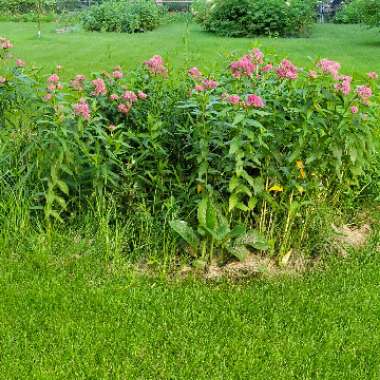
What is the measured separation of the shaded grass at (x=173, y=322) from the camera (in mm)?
3244

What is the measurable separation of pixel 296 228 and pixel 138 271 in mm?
1043

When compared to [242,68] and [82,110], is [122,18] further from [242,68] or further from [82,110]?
[82,110]

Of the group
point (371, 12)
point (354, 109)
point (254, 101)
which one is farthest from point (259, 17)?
point (254, 101)

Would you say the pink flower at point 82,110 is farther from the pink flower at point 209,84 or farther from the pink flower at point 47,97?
the pink flower at point 209,84

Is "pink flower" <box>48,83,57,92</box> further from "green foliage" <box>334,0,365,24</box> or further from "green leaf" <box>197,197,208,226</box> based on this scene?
"green foliage" <box>334,0,365,24</box>

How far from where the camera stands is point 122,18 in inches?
680

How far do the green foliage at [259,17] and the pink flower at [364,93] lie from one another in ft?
37.1

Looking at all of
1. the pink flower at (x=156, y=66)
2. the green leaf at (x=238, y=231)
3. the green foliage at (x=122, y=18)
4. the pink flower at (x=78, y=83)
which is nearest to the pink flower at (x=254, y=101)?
the green leaf at (x=238, y=231)

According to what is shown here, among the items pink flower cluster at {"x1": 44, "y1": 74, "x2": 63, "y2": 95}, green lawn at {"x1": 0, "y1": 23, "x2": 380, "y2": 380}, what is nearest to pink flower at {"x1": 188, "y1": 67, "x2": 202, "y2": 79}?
pink flower cluster at {"x1": 44, "y1": 74, "x2": 63, "y2": 95}

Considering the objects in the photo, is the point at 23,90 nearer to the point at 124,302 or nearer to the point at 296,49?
the point at 124,302

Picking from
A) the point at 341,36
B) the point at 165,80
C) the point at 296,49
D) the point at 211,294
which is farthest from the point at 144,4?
the point at 211,294

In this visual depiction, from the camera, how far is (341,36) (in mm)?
15656

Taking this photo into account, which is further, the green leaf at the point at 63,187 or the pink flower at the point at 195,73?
the pink flower at the point at 195,73

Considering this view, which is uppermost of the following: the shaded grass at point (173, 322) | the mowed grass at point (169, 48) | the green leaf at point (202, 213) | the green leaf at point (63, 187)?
the green leaf at point (63, 187)
